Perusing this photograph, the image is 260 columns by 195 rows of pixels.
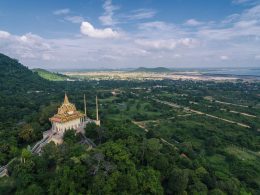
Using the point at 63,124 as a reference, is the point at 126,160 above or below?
below

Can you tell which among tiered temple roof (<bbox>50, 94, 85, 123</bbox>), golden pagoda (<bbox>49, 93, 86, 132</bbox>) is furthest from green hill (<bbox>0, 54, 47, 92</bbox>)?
golden pagoda (<bbox>49, 93, 86, 132</bbox>)

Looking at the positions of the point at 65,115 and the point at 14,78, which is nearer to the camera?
the point at 65,115

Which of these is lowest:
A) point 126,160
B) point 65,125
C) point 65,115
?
point 126,160

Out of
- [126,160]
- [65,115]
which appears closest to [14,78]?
[65,115]

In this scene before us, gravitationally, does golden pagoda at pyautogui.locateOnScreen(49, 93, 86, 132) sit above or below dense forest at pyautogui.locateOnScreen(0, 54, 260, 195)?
above

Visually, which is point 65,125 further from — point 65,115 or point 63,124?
point 65,115

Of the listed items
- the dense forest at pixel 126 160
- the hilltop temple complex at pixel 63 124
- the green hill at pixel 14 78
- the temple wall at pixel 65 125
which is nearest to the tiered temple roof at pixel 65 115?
the hilltop temple complex at pixel 63 124

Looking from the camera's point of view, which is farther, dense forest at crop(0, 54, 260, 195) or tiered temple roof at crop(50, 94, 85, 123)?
tiered temple roof at crop(50, 94, 85, 123)

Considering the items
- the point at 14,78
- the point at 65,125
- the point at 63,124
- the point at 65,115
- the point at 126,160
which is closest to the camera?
the point at 126,160

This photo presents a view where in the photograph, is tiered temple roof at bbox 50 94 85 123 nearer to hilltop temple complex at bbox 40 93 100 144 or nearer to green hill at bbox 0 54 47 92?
hilltop temple complex at bbox 40 93 100 144

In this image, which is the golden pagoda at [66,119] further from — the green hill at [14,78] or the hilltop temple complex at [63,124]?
the green hill at [14,78]

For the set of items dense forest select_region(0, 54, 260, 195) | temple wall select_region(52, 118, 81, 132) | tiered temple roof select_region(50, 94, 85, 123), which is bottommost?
dense forest select_region(0, 54, 260, 195)

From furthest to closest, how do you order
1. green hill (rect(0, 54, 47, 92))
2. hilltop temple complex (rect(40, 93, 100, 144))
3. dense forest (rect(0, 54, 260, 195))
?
green hill (rect(0, 54, 47, 92)), hilltop temple complex (rect(40, 93, 100, 144)), dense forest (rect(0, 54, 260, 195))
